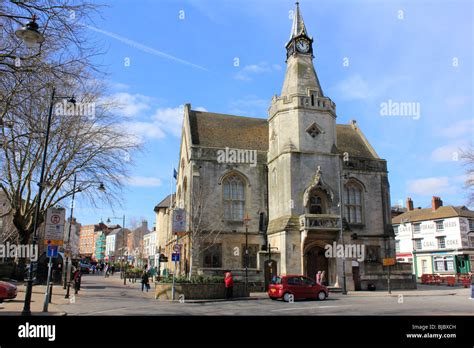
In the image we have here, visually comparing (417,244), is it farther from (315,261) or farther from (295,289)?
(295,289)

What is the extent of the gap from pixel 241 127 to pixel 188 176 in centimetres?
835

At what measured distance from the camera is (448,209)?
193ft

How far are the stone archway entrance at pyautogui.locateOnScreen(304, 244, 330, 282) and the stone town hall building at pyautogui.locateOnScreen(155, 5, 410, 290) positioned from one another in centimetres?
8

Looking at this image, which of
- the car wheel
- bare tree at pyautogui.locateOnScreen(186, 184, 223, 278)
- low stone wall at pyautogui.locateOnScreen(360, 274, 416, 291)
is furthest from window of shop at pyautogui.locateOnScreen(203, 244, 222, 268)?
the car wheel

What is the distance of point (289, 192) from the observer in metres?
33.7

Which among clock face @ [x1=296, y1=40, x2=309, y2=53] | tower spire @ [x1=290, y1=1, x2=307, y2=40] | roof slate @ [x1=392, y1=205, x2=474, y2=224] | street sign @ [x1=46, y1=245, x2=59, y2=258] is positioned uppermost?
tower spire @ [x1=290, y1=1, x2=307, y2=40]

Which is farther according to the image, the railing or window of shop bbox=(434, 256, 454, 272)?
window of shop bbox=(434, 256, 454, 272)

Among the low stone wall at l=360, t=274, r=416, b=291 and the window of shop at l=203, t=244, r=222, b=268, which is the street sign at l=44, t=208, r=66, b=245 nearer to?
the window of shop at l=203, t=244, r=222, b=268

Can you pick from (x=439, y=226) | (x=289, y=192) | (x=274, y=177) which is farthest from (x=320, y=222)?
(x=439, y=226)

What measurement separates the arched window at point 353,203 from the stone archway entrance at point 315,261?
6.91 m

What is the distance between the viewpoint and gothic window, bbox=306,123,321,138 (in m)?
35.7

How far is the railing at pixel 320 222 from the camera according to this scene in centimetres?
3147

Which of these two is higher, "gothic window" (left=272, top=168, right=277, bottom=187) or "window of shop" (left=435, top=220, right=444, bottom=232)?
"gothic window" (left=272, top=168, right=277, bottom=187)
